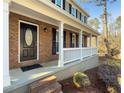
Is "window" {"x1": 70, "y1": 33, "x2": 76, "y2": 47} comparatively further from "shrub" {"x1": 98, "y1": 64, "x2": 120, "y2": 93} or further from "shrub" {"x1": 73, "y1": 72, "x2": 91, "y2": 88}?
"shrub" {"x1": 73, "y1": 72, "x2": 91, "y2": 88}

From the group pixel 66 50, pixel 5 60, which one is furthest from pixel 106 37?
pixel 5 60

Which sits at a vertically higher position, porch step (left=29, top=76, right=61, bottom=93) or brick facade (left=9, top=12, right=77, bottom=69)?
brick facade (left=9, top=12, right=77, bottom=69)

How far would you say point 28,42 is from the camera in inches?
283

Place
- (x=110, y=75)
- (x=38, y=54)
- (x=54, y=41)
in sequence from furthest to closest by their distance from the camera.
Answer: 1. (x=54, y=41)
2. (x=38, y=54)
3. (x=110, y=75)

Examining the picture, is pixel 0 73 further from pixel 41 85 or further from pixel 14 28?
pixel 14 28

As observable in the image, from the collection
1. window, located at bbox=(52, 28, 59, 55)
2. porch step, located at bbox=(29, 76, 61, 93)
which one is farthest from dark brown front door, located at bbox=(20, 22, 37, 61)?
porch step, located at bbox=(29, 76, 61, 93)

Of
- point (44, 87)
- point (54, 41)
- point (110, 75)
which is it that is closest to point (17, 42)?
point (44, 87)

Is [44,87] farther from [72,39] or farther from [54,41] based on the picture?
[72,39]

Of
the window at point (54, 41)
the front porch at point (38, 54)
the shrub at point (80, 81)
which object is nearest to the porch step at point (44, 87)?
the front porch at point (38, 54)

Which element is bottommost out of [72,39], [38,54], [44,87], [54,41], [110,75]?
[110,75]

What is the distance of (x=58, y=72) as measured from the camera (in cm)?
602

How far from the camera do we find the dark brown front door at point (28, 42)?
22.3ft

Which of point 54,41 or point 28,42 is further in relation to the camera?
point 54,41

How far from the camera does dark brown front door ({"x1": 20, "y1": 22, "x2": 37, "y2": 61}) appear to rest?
6805 millimetres
